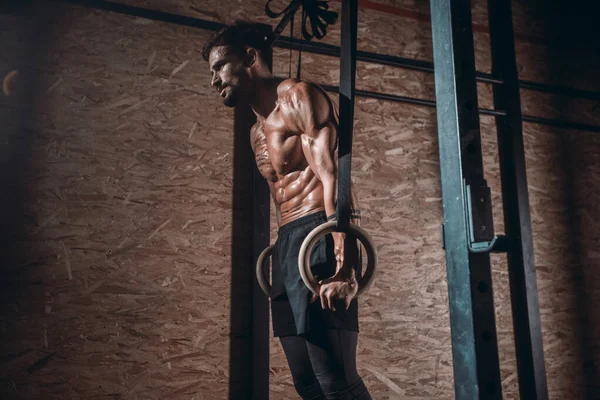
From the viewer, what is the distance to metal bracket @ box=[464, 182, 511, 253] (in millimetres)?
1164

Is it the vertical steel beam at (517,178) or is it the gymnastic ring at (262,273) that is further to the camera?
the vertical steel beam at (517,178)

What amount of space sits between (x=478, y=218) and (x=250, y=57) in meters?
1.30

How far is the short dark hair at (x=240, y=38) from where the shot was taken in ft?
7.06

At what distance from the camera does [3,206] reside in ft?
8.17

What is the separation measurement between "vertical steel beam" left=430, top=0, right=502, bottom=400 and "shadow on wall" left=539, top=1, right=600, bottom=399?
9.51 ft

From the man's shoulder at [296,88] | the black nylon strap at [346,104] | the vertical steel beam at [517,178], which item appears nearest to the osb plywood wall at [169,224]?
the vertical steel beam at [517,178]

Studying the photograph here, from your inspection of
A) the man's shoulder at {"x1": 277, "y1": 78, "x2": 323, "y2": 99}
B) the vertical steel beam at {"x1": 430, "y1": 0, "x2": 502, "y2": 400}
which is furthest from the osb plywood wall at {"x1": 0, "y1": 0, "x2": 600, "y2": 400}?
the vertical steel beam at {"x1": 430, "y1": 0, "x2": 502, "y2": 400}

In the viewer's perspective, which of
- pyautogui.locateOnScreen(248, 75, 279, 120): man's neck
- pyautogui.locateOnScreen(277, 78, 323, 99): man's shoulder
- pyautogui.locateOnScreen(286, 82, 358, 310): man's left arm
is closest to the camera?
pyautogui.locateOnScreen(286, 82, 358, 310): man's left arm

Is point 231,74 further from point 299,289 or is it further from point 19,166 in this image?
point 19,166

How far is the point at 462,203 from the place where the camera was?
3.92ft

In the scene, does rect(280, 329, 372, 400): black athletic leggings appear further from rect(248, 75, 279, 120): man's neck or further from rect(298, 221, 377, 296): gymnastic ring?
rect(248, 75, 279, 120): man's neck

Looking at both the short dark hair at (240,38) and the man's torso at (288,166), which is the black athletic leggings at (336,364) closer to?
the man's torso at (288,166)

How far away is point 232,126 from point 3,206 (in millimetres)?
1185

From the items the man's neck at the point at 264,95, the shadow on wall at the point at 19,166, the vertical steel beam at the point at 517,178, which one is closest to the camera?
the man's neck at the point at 264,95
